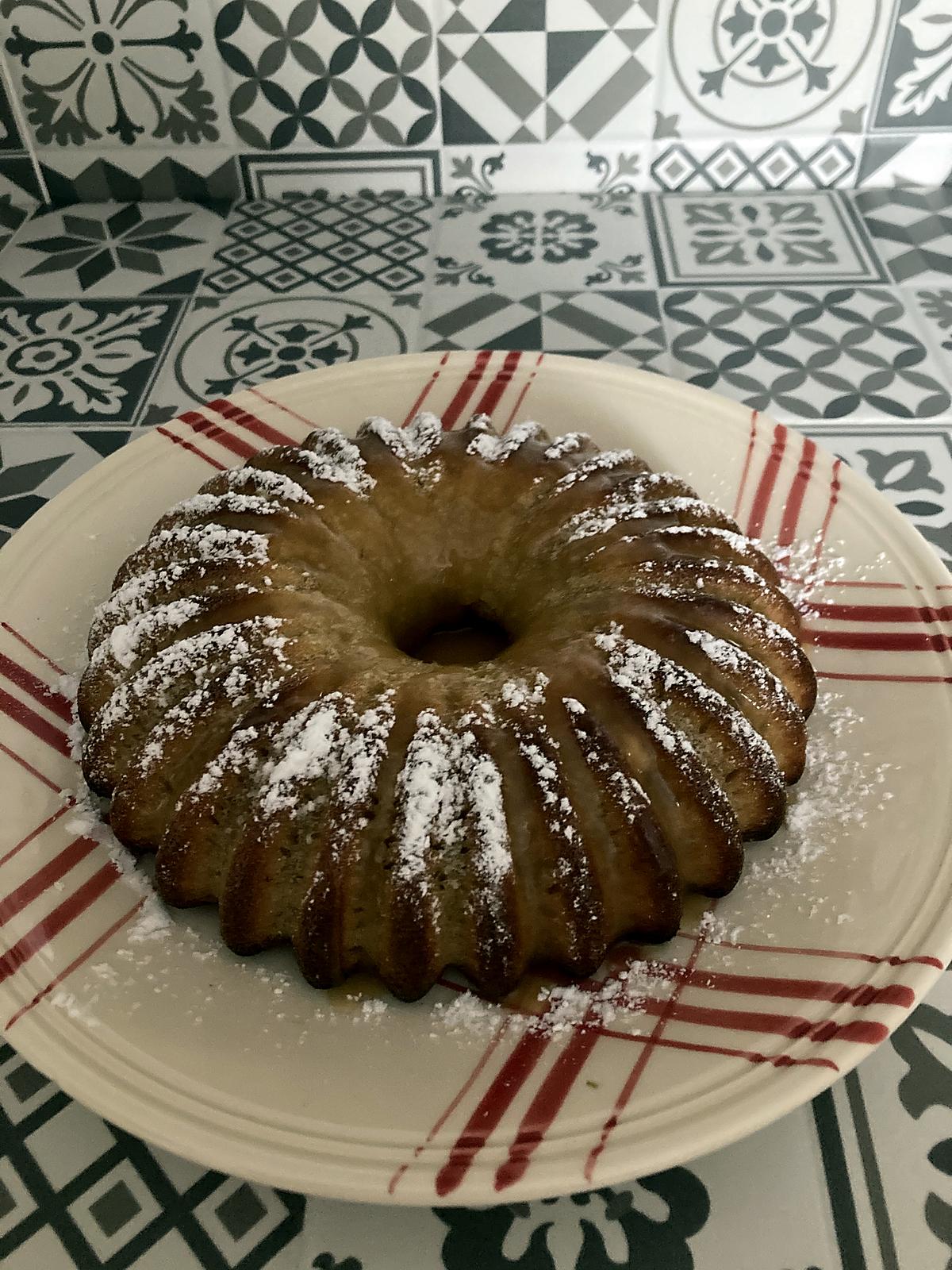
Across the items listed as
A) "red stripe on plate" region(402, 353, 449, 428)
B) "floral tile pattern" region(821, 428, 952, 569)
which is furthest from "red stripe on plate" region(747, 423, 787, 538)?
"red stripe on plate" region(402, 353, 449, 428)

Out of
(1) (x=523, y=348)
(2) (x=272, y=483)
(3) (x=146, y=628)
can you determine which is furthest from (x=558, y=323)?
(3) (x=146, y=628)

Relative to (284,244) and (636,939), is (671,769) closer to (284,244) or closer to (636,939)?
(636,939)

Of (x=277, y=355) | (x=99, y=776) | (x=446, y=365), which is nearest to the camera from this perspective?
(x=99, y=776)

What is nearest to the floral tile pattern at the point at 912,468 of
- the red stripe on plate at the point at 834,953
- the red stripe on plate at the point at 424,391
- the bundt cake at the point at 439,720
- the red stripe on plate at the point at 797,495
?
the red stripe on plate at the point at 797,495

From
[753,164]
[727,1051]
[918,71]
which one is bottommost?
[727,1051]

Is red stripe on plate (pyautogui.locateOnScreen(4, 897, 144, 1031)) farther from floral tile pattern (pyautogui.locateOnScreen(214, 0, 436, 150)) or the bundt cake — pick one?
floral tile pattern (pyautogui.locateOnScreen(214, 0, 436, 150))

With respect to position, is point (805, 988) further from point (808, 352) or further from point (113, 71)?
point (113, 71)

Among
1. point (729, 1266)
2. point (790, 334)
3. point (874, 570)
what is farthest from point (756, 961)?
point (790, 334)

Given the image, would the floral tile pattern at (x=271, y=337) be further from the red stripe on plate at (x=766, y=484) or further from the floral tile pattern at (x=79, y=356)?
the red stripe on plate at (x=766, y=484)
